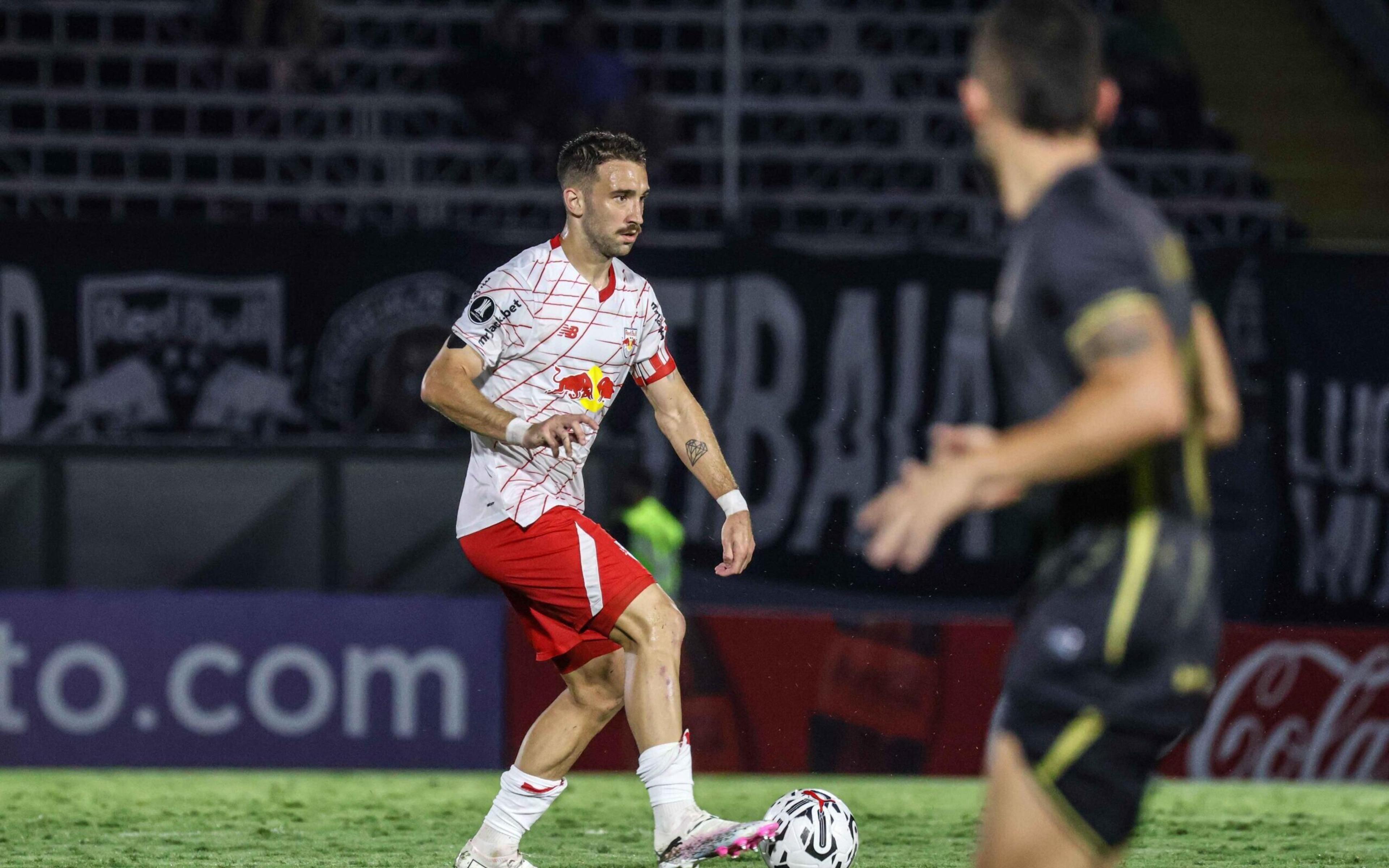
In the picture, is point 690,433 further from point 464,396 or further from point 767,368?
point 767,368

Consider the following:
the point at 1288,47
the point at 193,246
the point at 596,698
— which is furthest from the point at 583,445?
the point at 1288,47

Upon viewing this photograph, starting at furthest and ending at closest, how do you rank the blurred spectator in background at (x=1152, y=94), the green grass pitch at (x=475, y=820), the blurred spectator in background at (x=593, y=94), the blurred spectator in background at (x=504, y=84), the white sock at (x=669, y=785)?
the blurred spectator in background at (x=1152, y=94), the blurred spectator in background at (x=504, y=84), the blurred spectator in background at (x=593, y=94), the green grass pitch at (x=475, y=820), the white sock at (x=669, y=785)

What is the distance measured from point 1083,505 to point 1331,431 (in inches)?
334

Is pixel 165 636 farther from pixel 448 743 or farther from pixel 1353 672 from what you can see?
pixel 1353 672

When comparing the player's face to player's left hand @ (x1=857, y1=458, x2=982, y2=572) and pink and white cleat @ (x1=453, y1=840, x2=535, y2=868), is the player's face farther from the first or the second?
player's left hand @ (x1=857, y1=458, x2=982, y2=572)

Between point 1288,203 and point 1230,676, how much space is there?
6.67 m

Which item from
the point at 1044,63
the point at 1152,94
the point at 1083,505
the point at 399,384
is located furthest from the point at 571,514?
the point at 1152,94

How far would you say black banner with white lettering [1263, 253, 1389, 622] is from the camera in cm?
1095

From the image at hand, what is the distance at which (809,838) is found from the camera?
5.45 metres

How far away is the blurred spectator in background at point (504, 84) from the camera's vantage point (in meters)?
12.7

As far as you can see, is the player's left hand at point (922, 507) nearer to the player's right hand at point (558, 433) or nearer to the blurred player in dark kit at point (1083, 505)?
the blurred player in dark kit at point (1083, 505)

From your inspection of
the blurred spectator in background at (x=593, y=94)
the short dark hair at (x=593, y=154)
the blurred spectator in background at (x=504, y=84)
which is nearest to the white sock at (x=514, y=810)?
the short dark hair at (x=593, y=154)

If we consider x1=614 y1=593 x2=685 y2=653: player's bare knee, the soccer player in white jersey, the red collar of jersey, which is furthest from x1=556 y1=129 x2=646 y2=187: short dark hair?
x1=614 y1=593 x2=685 y2=653: player's bare knee

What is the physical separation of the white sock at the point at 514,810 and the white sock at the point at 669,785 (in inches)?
13.6
